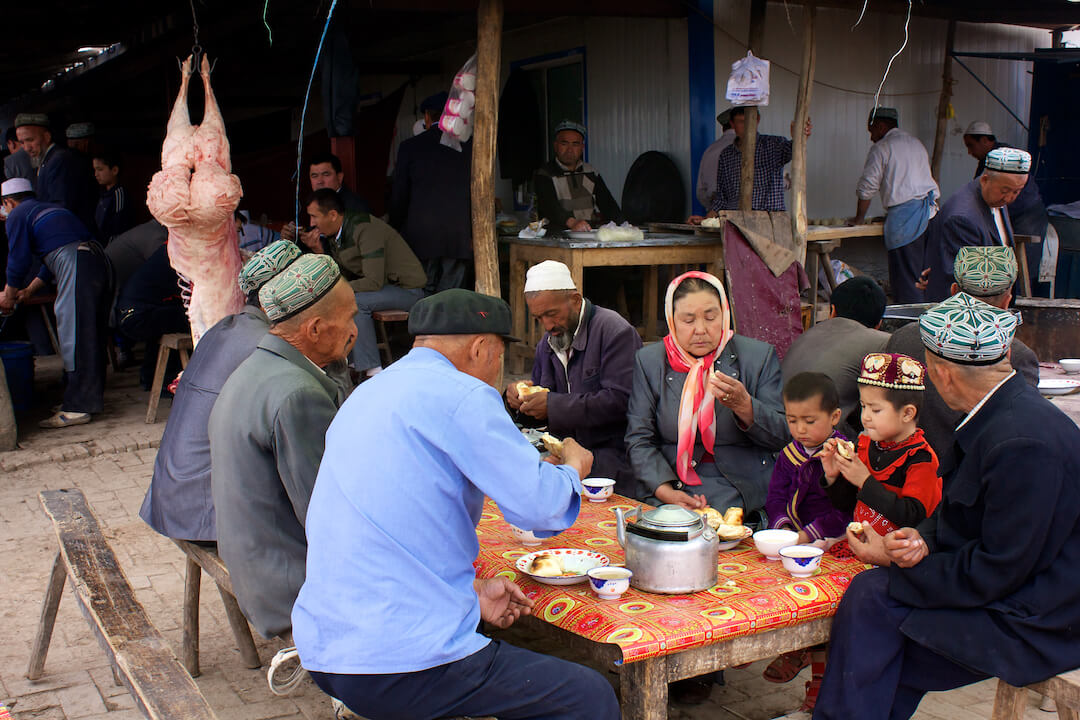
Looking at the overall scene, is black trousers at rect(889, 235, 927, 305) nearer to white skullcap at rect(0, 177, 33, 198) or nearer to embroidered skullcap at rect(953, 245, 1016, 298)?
embroidered skullcap at rect(953, 245, 1016, 298)

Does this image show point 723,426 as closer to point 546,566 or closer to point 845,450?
point 845,450

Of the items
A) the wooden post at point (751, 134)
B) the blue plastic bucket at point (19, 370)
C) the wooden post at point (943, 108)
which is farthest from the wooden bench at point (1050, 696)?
the wooden post at point (943, 108)

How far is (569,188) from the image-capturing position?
27.6 feet

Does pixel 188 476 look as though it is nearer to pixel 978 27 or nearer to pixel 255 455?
pixel 255 455

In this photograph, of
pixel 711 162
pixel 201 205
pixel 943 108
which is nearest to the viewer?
pixel 201 205

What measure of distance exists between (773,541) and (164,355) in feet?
18.2

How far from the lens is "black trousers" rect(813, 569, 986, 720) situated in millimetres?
2475

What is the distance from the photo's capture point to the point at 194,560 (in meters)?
3.60

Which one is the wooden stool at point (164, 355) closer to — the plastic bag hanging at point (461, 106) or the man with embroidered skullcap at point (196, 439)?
the plastic bag hanging at point (461, 106)

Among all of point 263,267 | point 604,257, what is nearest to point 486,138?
point 604,257

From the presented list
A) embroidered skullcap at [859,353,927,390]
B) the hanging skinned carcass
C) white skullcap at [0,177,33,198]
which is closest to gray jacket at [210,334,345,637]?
embroidered skullcap at [859,353,927,390]

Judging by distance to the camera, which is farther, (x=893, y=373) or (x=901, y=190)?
(x=901, y=190)

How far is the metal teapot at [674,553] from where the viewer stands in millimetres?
2447

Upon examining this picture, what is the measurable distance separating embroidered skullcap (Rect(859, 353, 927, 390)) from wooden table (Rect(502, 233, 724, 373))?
14.5 ft
